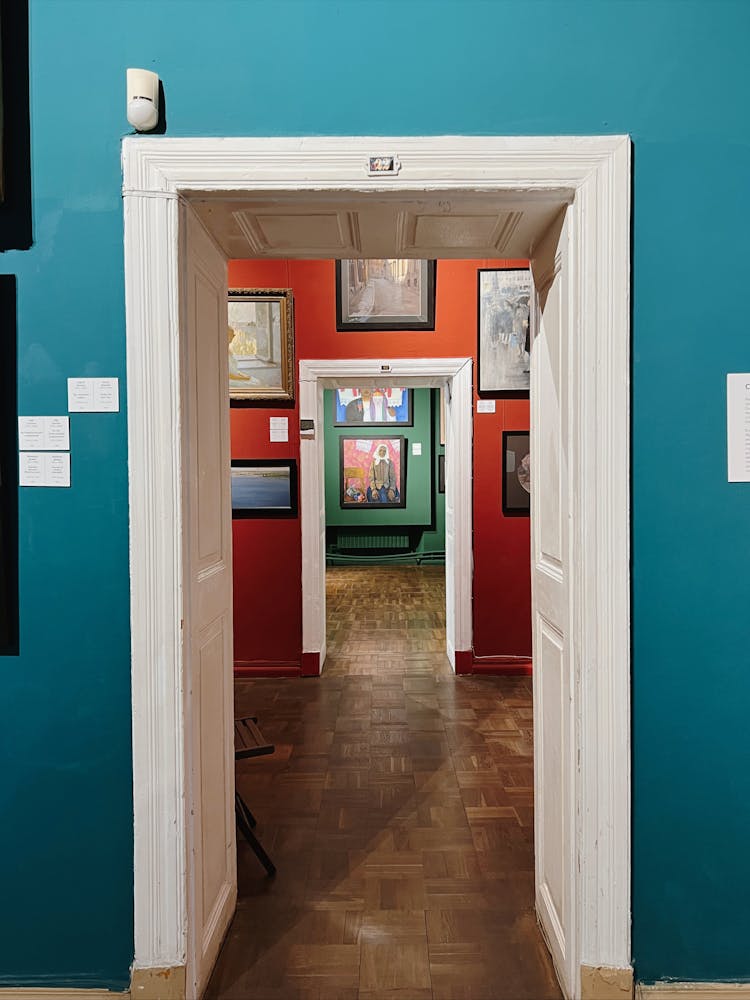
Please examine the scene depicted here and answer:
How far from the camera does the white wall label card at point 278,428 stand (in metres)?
4.94

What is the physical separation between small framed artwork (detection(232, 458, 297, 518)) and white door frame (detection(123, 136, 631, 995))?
3274mm

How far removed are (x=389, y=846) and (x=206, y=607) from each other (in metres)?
1.44

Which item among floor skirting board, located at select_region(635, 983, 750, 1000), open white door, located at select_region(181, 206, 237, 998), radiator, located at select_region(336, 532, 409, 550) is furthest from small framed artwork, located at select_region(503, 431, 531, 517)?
radiator, located at select_region(336, 532, 409, 550)

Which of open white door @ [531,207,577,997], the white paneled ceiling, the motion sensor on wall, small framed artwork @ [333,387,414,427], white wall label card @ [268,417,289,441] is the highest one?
small framed artwork @ [333,387,414,427]

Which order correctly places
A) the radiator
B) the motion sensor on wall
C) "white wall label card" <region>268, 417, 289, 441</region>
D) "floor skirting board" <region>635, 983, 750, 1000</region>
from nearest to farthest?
the motion sensor on wall, "floor skirting board" <region>635, 983, 750, 1000</region>, "white wall label card" <region>268, 417, 289, 441</region>, the radiator

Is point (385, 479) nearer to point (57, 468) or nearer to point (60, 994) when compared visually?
point (57, 468)

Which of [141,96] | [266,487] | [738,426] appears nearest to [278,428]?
[266,487]

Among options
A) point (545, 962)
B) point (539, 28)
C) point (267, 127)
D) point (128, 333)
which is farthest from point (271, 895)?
point (539, 28)

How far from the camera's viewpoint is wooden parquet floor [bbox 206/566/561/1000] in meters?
1.91

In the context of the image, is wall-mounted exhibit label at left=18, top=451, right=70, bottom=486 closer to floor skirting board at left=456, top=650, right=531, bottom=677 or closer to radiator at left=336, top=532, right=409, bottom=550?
floor skirting board at left=456, top=650, right=531, bottom=677

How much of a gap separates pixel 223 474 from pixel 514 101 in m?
1.39

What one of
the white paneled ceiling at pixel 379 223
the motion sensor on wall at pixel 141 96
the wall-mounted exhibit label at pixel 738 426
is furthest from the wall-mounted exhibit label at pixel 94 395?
the wall-mounted exhibit label at pixel 738 426

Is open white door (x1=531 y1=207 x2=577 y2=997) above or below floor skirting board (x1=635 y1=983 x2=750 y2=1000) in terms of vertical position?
above

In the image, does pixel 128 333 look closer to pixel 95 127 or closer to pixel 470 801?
pixel 95 127
